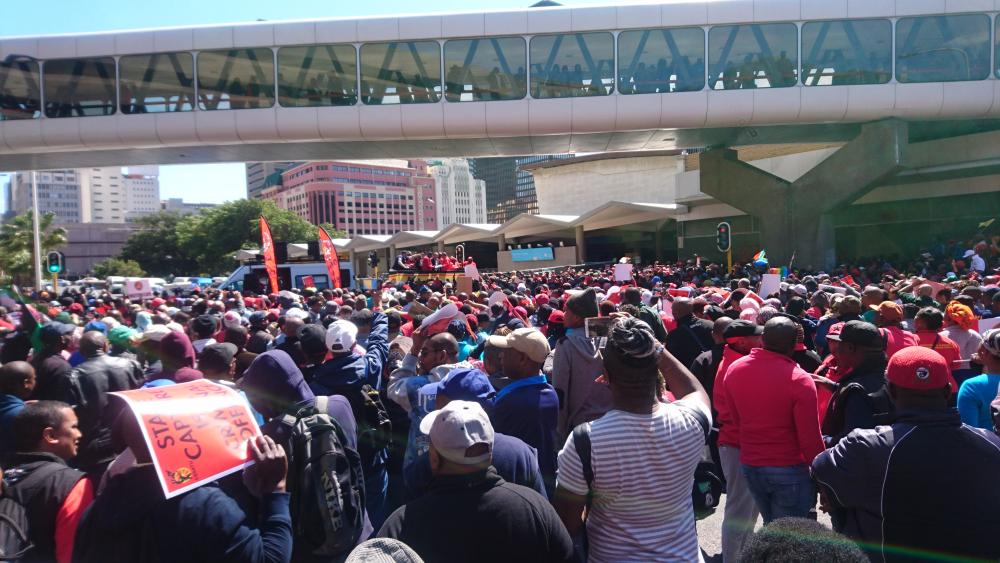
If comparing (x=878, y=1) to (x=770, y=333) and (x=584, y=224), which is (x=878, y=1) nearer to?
(x=770, y=333)

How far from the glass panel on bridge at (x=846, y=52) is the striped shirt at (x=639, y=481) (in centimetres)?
2059

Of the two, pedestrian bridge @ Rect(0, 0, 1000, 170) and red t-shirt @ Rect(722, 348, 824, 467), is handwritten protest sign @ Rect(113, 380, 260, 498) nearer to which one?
red t-shirt @ Rect(722, 348, 824, 467)

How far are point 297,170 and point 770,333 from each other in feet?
518

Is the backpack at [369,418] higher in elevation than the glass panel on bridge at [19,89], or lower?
lower

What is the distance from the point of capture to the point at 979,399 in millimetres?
3930

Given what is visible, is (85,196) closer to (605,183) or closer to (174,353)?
(605,183)

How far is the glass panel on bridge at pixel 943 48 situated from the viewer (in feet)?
64.6

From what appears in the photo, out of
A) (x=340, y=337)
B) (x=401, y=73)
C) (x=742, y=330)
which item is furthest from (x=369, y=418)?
(x=401, y=73)

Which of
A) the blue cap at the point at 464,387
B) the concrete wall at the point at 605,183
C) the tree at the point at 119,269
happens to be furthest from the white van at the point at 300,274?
the tree at the point at 119,269

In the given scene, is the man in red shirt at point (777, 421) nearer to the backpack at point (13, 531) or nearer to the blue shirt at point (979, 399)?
the blue shirt at point (979, 399)

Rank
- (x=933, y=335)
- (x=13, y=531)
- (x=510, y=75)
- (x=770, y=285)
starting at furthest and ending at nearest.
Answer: (x=510, y=75), (x=770, y=285), (x=933, y=335), (x=13, y=531)

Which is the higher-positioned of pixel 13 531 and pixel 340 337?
pixel 340 337

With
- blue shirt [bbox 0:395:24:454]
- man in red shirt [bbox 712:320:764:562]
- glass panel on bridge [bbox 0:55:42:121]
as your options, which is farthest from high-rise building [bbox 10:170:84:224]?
man in red shirt [bbox 712:320:764:562]

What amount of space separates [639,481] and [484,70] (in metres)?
19.5
